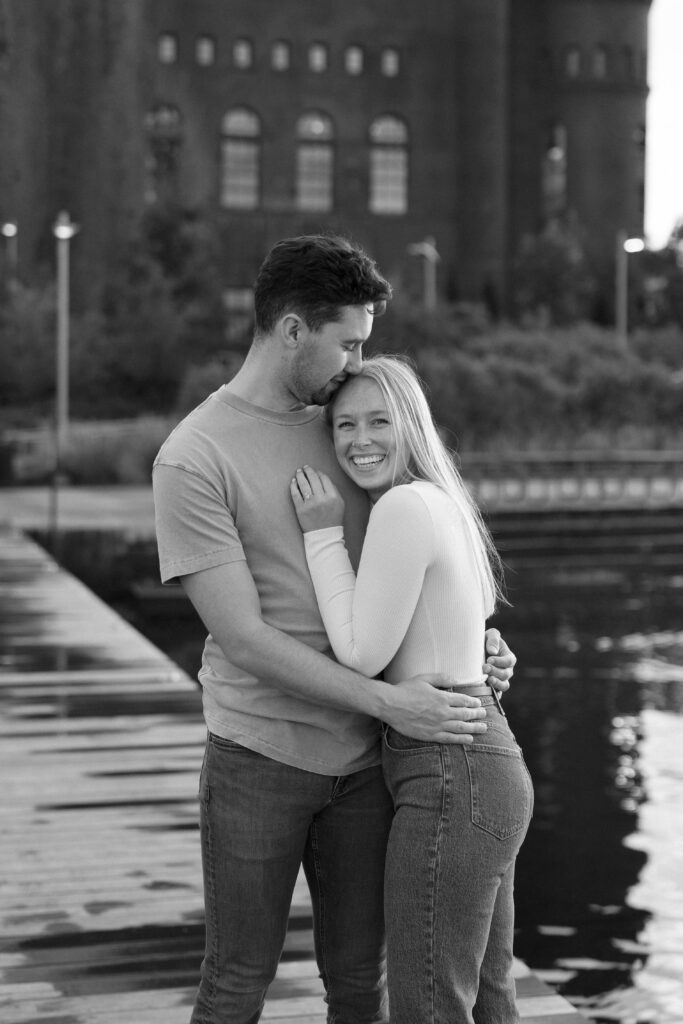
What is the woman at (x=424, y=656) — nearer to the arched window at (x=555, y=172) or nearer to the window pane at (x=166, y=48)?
the window pane at (x=166, y=48)

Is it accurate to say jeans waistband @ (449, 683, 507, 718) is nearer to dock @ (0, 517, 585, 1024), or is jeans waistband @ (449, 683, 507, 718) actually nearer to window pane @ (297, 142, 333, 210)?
dock @ (0, 517, 585, 1024)

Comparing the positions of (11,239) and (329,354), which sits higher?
(11,239)

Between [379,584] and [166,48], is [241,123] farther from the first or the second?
[379,584]

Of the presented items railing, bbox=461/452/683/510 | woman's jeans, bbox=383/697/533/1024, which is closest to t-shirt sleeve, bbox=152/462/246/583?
woman's jeans, bbox=383/697/533/1024

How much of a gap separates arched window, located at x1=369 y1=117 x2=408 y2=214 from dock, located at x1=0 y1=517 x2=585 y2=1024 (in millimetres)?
53431

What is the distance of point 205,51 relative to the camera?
5847cm

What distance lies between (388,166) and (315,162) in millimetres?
2906

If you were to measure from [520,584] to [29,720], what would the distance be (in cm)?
904

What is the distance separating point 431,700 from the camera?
2.83m

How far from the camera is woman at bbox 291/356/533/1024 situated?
110 inches

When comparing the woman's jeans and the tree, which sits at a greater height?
the tree

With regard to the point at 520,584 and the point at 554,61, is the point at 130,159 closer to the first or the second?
the point at 554,61

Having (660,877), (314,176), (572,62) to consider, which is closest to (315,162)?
(314,176)

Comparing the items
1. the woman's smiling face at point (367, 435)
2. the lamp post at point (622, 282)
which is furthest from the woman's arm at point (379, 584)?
the lamp post at point (622, 282)
